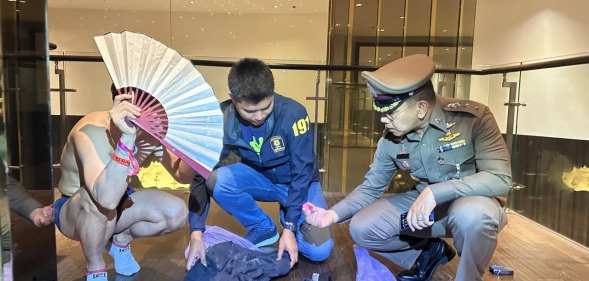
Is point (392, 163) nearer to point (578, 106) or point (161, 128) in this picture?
point (161, 128)

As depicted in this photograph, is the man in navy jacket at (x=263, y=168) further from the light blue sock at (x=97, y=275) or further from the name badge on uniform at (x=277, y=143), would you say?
the light blue sock at (x=97, y=275)

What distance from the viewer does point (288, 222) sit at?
1652mm

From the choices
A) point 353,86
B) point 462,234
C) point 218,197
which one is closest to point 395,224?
point 462,234

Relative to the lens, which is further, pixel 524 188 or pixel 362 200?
pixel 524 188

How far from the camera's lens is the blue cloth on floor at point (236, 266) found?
61.9 inches

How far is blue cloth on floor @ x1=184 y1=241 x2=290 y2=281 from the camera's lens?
157 centimetres

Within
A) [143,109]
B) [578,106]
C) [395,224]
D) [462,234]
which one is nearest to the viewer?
[143,109]

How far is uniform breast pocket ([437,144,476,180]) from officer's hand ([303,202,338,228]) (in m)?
0.41

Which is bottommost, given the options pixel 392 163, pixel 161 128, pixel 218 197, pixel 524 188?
pixel 524 188

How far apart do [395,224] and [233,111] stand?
74 centimetres

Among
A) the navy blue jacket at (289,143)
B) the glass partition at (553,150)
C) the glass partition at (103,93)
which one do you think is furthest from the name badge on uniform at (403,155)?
the glass partition at (553,150)

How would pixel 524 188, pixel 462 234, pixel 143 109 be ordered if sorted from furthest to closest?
pixel 524 188
pixel 462 234
pixel 143 109

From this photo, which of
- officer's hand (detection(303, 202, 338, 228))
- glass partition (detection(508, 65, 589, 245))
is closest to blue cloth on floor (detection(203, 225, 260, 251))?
officer's hand (detection(303, 202, 338, 228))

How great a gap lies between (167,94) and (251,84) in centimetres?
30
